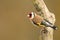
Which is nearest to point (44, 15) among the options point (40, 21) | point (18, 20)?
point (40, 21)

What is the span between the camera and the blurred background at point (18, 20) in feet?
6.31

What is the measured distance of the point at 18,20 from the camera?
76.4 inches

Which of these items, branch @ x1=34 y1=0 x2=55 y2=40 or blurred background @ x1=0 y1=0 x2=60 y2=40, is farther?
blurred background @ x1=0 y1=0 x2=60 y2=40

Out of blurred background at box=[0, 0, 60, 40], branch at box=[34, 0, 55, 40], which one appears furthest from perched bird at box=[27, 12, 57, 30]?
blurred background at box=[0, 0, 60, 40]

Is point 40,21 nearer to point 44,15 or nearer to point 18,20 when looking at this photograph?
point 44,15

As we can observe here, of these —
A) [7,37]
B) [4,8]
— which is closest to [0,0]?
[4,8]

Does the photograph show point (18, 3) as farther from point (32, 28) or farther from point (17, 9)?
point (32, 28)

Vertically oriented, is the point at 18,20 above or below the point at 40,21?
above

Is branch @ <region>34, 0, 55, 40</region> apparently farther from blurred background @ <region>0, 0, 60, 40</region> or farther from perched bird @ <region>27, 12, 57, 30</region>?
blurred background @ <region>0, 0, 60, 40</region>

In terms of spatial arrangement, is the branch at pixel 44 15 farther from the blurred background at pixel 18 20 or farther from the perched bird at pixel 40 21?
the blurred background at pixel 18 20

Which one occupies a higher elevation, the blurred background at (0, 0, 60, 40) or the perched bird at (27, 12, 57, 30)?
the blurred background at (0, 0, 60, 40)

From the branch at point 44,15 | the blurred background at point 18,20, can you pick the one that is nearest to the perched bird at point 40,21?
the branch at point 44,15

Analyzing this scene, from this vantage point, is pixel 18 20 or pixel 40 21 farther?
pixel 18 20

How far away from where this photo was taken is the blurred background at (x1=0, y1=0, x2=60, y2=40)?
1.92 meters
